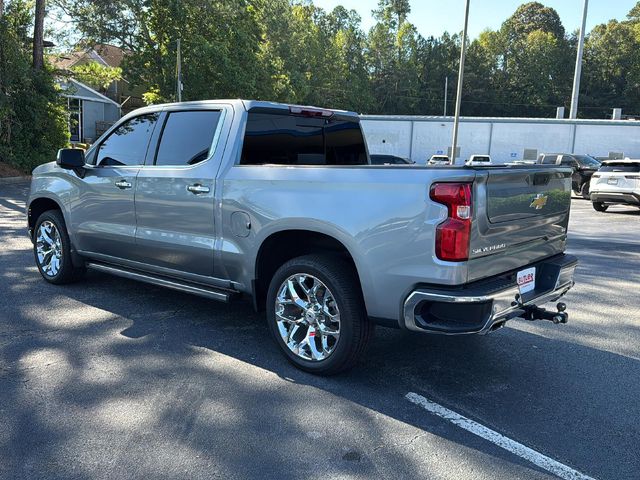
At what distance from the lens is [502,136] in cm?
3772

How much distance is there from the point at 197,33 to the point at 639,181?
973 inches

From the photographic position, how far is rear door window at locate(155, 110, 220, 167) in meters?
4.78

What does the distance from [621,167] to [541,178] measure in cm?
1356

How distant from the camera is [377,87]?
2867 inches

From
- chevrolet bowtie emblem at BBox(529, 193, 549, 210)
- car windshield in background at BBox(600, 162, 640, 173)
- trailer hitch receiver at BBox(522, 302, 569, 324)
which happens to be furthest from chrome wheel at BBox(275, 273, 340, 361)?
car windshield in background at BBox(600, 162, 640, 173)

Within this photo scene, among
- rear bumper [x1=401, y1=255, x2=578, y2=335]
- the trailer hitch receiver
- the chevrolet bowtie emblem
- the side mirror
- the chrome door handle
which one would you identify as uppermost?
the side mirror

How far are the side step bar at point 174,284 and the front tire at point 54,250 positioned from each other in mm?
360

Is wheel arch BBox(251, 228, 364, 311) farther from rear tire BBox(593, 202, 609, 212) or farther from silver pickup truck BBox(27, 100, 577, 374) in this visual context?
rear tire BBox(593, 202, 609, 212)

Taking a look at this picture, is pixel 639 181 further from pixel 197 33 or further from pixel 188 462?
pixel 197 33

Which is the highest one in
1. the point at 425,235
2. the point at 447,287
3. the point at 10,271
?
the point at 425,235

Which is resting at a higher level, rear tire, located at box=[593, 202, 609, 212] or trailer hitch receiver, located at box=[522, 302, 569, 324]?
trailer hitch receiver, located at box=[522, 302, 569, 324]

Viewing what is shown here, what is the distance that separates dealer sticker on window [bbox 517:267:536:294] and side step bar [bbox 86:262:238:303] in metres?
2.16

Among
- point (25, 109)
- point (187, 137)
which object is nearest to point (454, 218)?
point (187, 137)

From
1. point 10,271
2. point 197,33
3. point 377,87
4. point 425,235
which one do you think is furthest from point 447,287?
point 377,87
